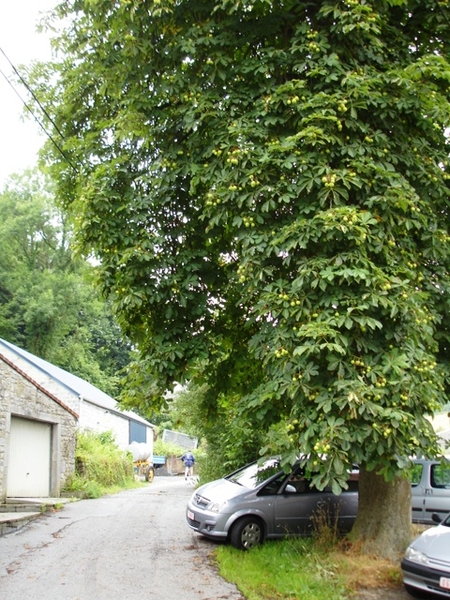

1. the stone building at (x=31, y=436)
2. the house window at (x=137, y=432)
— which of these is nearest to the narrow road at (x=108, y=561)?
the stone building at (x=31, y=436)

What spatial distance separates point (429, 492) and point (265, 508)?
4227 mm

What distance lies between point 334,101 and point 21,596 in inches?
276

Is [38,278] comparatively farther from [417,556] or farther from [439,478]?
[417,556]

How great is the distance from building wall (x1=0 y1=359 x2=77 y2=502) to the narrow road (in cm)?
264

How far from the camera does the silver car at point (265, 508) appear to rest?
981 cm

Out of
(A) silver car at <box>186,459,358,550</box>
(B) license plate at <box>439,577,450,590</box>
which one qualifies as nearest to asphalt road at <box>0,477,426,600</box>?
(A) silver car at <box>186,459,358,550</box>

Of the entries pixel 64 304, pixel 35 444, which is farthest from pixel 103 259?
pixel 64 304

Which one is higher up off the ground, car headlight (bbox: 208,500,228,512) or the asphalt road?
car headlight (bbox: 208,500,228,512)

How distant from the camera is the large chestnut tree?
6711mm

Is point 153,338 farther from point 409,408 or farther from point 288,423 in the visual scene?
point 409,408

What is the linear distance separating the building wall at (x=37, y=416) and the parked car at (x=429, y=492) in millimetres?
10047

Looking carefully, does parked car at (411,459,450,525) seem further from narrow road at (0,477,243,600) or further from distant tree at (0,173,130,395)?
distant tree at (0,173,130,395)

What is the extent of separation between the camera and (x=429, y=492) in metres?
12.2

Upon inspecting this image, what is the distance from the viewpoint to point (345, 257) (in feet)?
22.6
